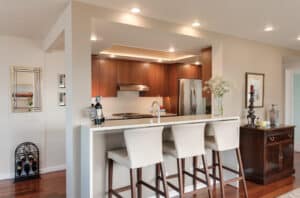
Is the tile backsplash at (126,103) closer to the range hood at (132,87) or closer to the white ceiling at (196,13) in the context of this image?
the range hood at (132,87)

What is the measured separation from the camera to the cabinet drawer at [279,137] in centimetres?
403

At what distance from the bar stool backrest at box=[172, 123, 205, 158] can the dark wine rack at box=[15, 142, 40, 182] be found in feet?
9.63

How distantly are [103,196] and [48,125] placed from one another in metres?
2.37

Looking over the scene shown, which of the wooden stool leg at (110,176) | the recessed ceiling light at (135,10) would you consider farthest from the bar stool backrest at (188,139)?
the recessed ceiling light at (135,10)

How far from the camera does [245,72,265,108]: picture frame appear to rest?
4457mm

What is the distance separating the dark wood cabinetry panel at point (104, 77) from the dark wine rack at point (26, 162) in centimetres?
184

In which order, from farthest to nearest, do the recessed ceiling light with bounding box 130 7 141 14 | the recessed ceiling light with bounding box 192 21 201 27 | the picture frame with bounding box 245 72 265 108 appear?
the picture frame with bounding box 245 72 265 108 < the recessed ceiling light with bounding box 192 21 201 27 < the recessed ceiling light with bounding box 130 7 141 14

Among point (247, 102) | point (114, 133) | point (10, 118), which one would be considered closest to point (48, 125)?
point (10, 118)

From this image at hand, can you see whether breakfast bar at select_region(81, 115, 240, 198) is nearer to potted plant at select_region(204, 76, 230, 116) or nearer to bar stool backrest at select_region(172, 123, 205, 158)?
bar stool backrest at select_region(172, 123, 205, 158)

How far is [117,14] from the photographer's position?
2998 mm

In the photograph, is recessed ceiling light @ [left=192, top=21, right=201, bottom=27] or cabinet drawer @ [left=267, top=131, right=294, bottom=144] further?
cabinet drawer @ [left=267, top=131, right=294, bottom=144]

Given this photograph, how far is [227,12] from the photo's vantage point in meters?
3.05

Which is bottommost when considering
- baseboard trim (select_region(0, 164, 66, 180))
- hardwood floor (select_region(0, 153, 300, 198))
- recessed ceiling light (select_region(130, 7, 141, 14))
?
hardwood floor (select_region(0, 153, 300, 198))

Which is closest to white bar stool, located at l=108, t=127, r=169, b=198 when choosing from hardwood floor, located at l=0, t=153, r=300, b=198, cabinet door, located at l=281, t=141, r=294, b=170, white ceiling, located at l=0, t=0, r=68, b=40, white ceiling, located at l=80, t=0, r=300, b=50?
hardwood floor, located at l=0, t=153, r=300, b=198
